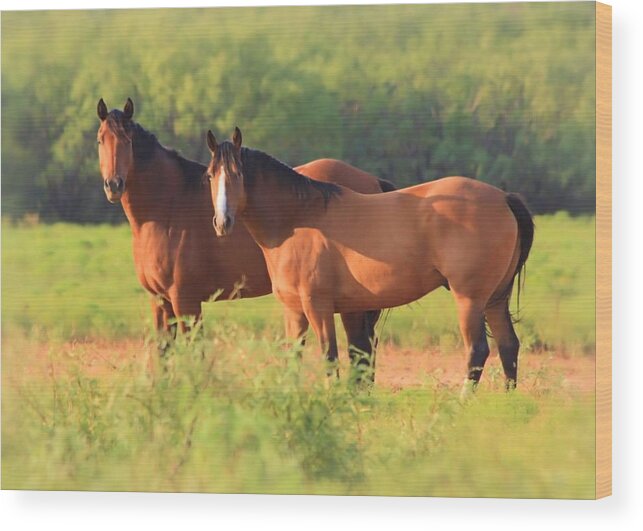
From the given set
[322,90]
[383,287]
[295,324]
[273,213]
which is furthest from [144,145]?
[383,287]

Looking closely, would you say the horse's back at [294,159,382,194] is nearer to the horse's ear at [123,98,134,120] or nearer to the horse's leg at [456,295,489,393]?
the horse's leg at [456,295,489,393]

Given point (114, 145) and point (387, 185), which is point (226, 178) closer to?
point (114, 145)

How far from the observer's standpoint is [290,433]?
10820 mm

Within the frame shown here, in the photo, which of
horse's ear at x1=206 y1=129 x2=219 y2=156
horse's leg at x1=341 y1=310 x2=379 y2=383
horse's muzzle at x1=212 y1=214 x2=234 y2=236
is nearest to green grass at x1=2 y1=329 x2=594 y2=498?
horse's leg at x1=341 y1=310 x2=379 y2=383

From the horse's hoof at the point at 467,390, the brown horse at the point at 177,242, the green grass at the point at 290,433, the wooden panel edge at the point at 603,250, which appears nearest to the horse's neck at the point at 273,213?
the brown horse at the point at 177,242

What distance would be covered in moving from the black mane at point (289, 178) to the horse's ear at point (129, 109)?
0.81 meters

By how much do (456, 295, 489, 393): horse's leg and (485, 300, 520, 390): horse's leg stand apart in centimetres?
11

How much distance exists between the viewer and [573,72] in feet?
35.2

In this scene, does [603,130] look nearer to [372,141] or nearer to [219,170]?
[372,141]

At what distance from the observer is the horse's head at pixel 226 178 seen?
1089 cm

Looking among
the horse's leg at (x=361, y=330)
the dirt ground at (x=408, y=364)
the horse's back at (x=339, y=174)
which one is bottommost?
the dirt ground at (x=408, y=364)

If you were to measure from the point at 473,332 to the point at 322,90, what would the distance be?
1.78 meters

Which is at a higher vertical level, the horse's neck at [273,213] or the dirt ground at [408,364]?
the horse's neck at [273,213]

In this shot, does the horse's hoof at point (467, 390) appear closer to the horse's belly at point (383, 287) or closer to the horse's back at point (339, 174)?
the horse's belly at point (383, 287)
